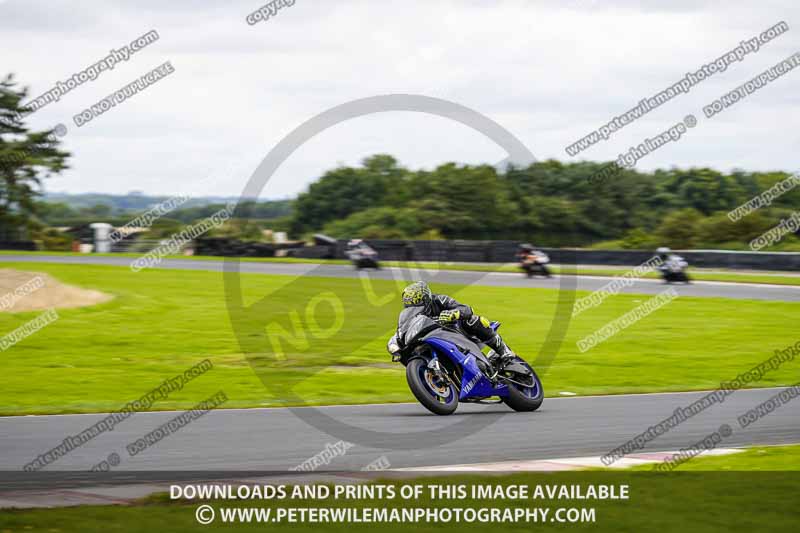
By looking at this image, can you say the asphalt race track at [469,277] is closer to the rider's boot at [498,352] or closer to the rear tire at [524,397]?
the rear tire at [524,397]

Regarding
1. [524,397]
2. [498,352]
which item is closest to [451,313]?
[498,352]

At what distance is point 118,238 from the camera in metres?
59.0

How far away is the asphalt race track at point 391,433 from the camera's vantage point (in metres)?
9.41

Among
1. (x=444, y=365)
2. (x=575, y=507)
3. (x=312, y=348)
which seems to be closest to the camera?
(x=575, y=507)

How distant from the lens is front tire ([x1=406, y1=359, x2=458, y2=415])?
453 inches

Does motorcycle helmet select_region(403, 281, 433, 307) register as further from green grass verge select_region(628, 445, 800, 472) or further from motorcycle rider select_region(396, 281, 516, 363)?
green grass verge select_region(628, 445, 800, 472)

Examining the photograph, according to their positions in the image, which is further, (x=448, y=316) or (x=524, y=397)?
(x=524, y=397)

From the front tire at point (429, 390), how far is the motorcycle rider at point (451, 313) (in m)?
0.69

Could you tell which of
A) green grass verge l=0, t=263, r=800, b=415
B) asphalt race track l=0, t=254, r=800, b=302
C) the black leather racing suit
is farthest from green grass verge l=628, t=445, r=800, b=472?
asphalt race track l=0, t=254, r=800, b=302

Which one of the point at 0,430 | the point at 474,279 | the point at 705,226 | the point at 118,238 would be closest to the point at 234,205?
the point at 118,238

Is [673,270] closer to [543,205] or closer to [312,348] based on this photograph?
[312,348]

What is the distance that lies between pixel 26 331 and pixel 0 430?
11.1 metres

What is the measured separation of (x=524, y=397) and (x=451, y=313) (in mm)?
1484

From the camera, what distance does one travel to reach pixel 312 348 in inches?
819
